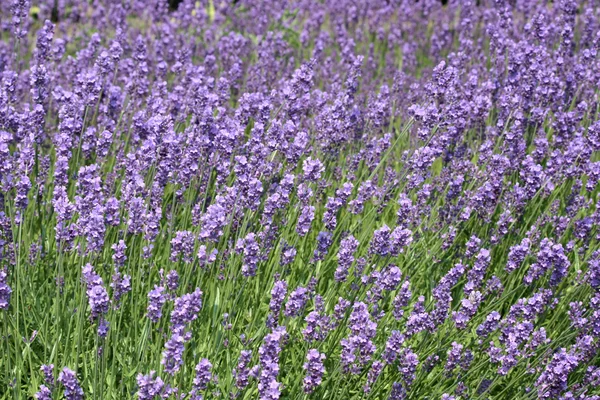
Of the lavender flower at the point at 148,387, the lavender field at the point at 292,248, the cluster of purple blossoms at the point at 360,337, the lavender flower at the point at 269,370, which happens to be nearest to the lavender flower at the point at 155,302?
the lavender field at the point at 292,248

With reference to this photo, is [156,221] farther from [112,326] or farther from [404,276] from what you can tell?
[404,276]

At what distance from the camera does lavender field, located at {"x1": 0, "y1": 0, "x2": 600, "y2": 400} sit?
2.87 m

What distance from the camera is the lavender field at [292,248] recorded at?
9.40ft

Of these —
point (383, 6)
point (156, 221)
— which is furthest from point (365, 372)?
point (383, 6)

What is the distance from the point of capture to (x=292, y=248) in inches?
125

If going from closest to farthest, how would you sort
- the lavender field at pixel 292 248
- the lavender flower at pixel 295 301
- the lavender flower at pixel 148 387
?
1. the lavender flower at pixel 148 387
2. the lavender flower at pixel 295 301
3. the lavender field at pixel 292 248

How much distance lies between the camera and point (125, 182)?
141 inches

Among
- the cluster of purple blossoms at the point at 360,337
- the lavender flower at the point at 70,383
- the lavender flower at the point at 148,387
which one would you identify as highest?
the cluster of purple blossoms at the point at 360,337

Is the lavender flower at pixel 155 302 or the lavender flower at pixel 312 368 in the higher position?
the lavender flower at pixel 155 302

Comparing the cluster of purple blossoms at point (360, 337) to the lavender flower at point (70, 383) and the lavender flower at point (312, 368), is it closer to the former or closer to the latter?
the lavender flower at point (312, 368)

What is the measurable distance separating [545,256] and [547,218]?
65 centimetres

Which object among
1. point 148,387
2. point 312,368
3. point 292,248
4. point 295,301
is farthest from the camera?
point 292,248

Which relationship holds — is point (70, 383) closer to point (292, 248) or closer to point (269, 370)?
point (269, 370)

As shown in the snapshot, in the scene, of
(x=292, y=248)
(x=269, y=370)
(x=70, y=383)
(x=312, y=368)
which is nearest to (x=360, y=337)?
(x=312, y=368)
